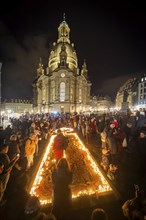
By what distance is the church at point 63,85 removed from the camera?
234 feet

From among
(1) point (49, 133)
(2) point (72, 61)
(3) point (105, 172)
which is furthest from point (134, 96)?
(3) point (105, 172)

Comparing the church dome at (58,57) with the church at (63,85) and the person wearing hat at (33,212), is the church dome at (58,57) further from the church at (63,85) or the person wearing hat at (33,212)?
the person wearing hat at (33,212)

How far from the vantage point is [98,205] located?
17.4 feet

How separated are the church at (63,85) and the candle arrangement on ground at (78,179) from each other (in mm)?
59995

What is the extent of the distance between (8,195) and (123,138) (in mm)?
6660

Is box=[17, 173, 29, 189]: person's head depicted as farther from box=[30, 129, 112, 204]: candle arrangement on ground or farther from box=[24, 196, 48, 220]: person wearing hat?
box=[24, 196, 48, 220]: person wearing hat

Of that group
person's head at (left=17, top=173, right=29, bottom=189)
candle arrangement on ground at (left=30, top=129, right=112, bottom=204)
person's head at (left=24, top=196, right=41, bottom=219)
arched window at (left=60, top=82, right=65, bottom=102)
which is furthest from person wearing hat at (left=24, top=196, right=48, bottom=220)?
arched window at (left=60, top=82, right=65, bottom=102)

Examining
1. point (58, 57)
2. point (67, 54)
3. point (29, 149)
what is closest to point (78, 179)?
point (29, 149)

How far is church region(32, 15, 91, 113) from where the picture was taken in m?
71.2

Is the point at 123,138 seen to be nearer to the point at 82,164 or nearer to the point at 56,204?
the point at 82,164

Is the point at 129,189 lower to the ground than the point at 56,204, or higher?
lower

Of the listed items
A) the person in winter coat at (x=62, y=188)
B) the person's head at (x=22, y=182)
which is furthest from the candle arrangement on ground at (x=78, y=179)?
the person in winter coat at (x=62, y=188)

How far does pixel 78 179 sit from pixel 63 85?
220ft

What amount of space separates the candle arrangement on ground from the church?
197 feet
